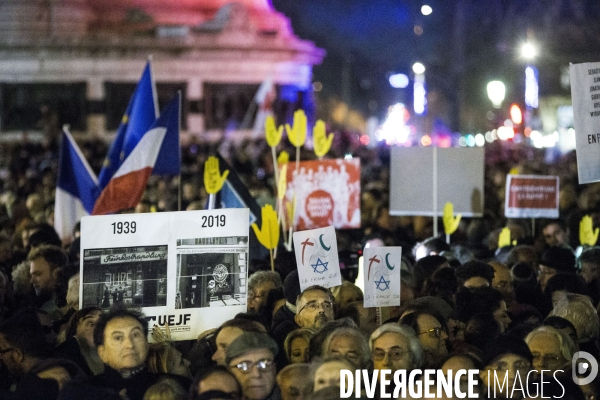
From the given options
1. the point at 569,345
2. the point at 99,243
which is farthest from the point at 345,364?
A: the point at 99,243

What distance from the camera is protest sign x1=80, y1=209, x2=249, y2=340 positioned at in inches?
247

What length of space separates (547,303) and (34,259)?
152 inches

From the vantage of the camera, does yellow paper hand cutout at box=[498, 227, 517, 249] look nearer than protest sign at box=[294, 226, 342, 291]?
No

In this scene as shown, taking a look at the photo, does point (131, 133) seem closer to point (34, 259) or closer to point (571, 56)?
point (34, 259)

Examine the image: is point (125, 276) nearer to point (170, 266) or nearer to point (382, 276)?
point (170, 266)

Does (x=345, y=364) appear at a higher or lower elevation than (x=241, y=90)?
lower

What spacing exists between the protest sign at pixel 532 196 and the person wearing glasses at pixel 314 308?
5711 mm

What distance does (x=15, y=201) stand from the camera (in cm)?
1491

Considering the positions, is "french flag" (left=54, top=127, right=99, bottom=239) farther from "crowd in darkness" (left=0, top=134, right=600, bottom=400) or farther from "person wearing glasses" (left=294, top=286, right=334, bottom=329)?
"person wearing glasses" (left=294, top=286, right=334, bottom=329)

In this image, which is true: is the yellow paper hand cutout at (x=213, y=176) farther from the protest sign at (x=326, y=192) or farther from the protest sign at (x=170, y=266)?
the protest sign at (x=170, y=266)

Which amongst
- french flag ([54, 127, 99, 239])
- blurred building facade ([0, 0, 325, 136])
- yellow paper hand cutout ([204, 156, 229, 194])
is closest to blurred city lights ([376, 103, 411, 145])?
blurred building facade ([0, 0, 325, 136])

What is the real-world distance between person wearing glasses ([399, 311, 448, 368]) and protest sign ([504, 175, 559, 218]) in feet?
19.1

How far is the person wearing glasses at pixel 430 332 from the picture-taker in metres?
6.18

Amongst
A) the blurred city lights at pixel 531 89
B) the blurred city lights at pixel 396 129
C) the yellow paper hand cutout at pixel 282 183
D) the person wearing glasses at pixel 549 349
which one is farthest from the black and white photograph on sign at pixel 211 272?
the blurred city lights at pixel 396 129
